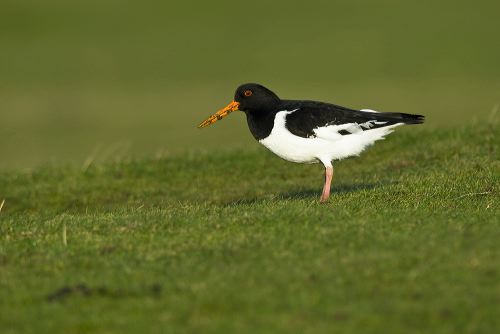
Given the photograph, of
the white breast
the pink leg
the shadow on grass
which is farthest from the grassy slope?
the white breast

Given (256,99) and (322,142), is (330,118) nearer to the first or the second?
(322,142)

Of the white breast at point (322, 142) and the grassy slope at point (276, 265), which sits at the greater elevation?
the white breast at point (322, 142)

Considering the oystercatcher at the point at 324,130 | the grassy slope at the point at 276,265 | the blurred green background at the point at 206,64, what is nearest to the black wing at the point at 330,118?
the oystercatcher at the point at 324,130

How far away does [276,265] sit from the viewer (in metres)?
9.26

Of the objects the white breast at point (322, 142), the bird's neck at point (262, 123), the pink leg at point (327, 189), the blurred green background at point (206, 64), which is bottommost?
the pink leg at point (327, 189)

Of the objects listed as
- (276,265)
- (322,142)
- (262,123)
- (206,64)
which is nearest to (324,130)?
(322,142)

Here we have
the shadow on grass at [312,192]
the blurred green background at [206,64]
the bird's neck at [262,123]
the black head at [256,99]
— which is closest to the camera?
the bird's neck at [262,123]

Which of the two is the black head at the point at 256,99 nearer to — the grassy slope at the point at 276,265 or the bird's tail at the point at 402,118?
the bird's tail at the point at 402,118

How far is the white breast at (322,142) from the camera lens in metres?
13.3

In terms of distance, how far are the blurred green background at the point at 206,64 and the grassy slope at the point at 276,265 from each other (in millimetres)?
17643

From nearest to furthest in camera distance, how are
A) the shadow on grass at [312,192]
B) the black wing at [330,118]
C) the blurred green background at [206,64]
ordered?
the black wing at [330,118] → the shadow on grass at [312,192] → the blurred green background at [206,64]

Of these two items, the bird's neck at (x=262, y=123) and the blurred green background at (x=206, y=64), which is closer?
the bird's neck at (x=262, y=123)

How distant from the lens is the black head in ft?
46.2

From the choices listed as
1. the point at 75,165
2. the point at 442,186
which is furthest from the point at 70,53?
the point at 442,186
